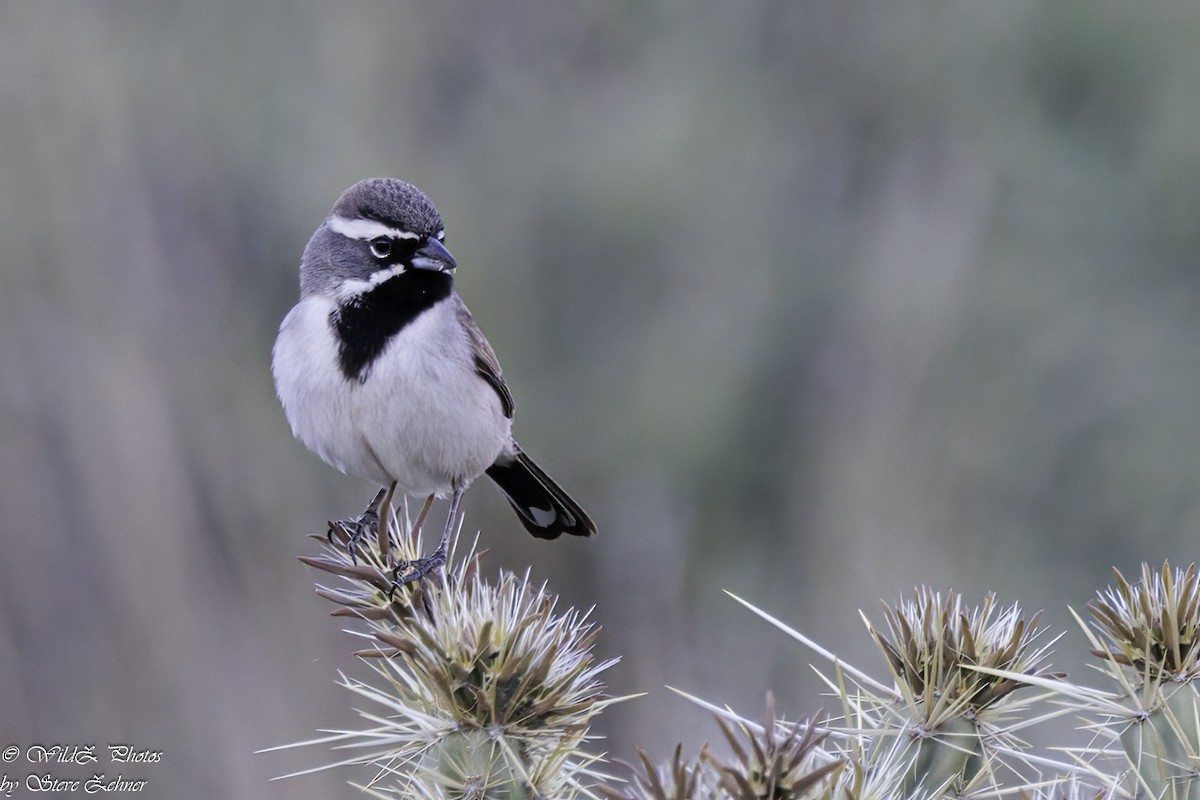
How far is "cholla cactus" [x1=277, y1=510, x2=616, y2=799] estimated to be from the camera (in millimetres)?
2572

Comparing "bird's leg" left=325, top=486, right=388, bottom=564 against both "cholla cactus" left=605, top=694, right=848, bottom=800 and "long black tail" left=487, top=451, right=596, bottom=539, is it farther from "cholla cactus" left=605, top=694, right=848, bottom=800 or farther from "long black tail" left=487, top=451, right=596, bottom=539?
"cholla cactus" left=605, top=694, right=848, bottom=800

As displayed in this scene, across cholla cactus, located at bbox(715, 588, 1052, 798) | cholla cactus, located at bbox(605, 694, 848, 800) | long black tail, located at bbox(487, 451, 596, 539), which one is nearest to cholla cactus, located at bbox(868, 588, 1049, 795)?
cholla cactus, located at bbox(715, 588, 1052, 798)

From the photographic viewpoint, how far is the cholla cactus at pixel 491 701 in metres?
2.57

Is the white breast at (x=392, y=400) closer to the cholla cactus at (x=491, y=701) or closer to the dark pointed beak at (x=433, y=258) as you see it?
the dark pointed beak at (x=433, y=258)

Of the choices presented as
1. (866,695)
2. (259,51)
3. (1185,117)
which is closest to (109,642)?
(259,51)

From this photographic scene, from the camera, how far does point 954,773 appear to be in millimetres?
2643

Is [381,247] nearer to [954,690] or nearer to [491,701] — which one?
[491,701]

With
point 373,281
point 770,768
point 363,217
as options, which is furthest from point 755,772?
point 363,217

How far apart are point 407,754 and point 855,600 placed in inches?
408

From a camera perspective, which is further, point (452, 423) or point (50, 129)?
point (50, 129)

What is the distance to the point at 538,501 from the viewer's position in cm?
518

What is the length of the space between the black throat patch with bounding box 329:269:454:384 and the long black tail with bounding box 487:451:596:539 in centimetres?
95

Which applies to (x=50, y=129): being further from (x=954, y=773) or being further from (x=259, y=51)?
(x=954, y=773)

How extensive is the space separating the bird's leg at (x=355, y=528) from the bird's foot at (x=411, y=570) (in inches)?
4.4
